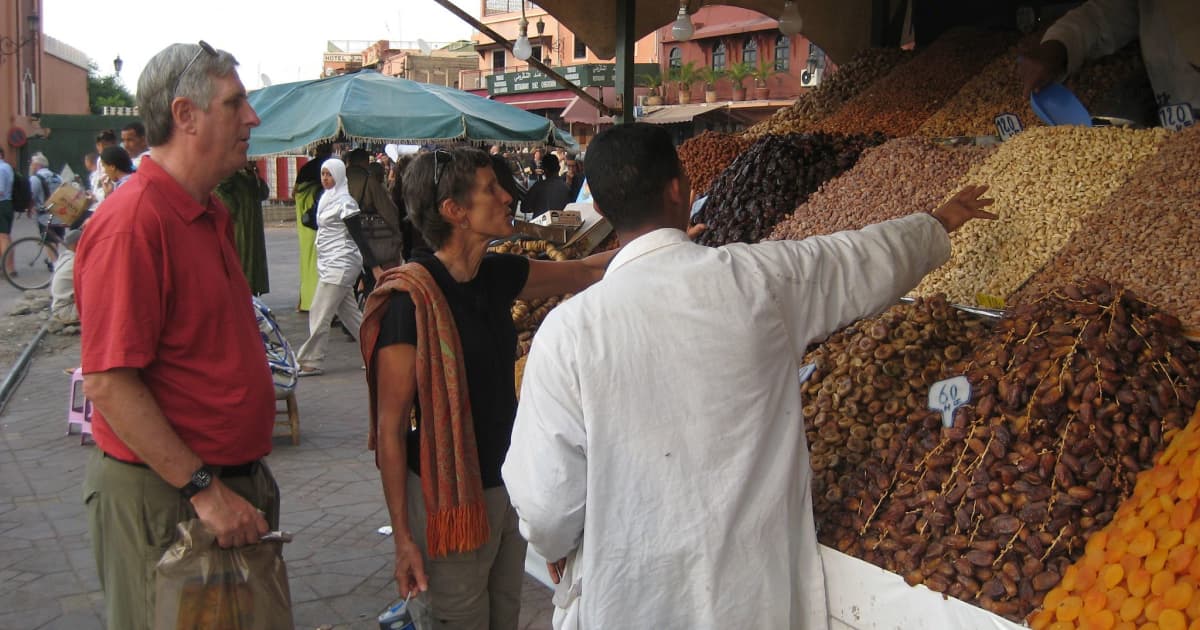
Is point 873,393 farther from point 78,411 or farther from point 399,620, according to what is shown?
point 78,411

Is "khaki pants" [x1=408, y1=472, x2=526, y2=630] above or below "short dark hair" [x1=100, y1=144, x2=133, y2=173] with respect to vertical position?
below

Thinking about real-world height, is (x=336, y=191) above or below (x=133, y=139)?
below

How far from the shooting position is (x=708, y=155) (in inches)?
193

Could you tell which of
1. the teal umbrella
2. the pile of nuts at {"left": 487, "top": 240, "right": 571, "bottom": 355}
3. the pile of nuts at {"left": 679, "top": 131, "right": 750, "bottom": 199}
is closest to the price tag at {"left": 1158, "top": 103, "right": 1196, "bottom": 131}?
the pile of nuts at {"left": 679, "top": 131, "right": 750, "bottom": 199}

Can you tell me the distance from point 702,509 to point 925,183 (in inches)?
98.3

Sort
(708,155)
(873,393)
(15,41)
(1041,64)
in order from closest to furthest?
1. (873,393)
2. (1041,64)
3. (708,155)
4. (15,41)

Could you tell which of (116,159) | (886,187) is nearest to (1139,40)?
(886,187)

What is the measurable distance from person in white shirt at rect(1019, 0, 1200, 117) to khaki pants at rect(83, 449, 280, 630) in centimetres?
370

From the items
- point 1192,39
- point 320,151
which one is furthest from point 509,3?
point 1192,39

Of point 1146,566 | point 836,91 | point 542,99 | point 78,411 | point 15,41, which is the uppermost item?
point 15,41

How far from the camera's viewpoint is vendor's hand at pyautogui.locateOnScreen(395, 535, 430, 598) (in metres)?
2.12

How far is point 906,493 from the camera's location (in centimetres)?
210

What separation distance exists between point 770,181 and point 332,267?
418 cm

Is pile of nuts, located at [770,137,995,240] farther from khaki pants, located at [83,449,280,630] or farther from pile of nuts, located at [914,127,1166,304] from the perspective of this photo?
khaki pants, located at [83,449,280,630]
